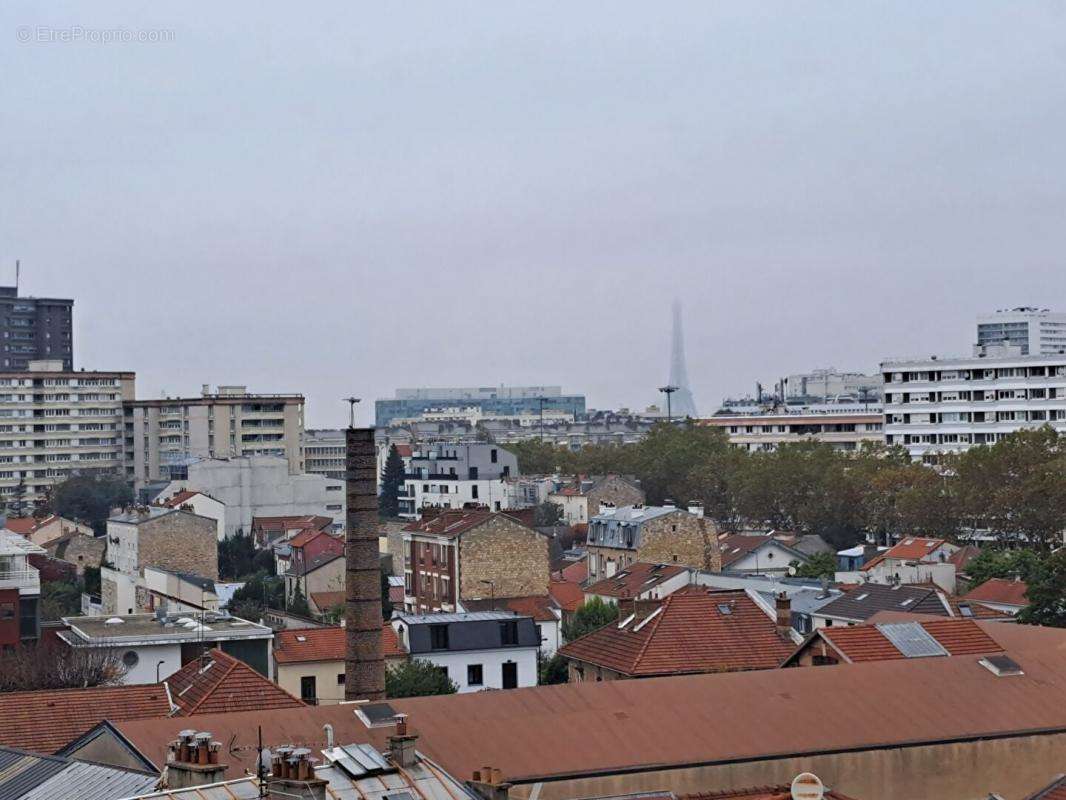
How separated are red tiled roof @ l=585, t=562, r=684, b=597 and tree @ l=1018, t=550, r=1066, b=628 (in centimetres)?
1281

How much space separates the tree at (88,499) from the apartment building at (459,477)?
19602 mm

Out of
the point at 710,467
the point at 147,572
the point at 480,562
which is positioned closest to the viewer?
the point at 480,562

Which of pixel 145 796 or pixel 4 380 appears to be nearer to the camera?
pixel 145 796

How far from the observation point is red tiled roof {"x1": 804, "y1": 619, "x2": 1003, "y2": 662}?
33750mm

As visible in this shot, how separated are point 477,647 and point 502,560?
62.6ft

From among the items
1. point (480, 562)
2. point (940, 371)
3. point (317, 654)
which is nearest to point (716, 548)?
point (480, 562)

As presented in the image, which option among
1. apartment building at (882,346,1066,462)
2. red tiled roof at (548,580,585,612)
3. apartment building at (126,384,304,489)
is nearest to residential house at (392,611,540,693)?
red tiled roof at (548,580,585,612)

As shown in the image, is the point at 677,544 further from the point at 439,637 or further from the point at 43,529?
the point at 43,529

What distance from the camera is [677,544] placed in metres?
76.0

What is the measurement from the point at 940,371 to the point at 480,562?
57.5 metres

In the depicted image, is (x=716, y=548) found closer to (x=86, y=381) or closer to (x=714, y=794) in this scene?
(x=714, y=794)

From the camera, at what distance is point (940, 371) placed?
382ft

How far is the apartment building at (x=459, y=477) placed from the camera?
115 m

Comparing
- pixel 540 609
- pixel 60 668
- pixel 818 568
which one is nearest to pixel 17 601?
pixel 60 668
